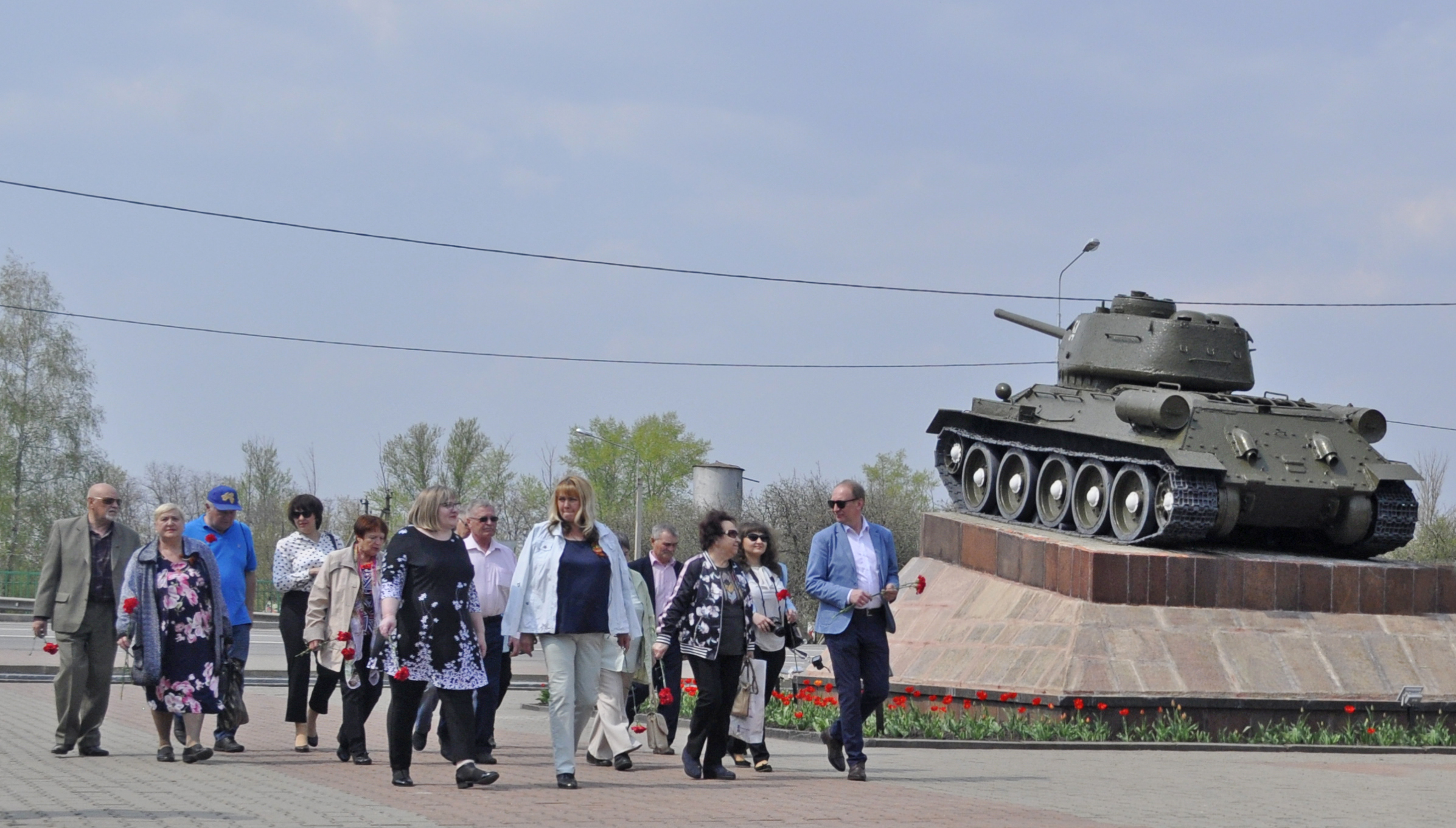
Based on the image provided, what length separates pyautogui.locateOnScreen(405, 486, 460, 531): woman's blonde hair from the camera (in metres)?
9.00

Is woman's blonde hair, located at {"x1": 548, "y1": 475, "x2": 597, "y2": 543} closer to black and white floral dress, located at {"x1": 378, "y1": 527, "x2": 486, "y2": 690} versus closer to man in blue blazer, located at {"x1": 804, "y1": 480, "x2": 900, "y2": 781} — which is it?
black and white floral dress, located at {"x1": 378, "y1": 527, "x2": 486, "y2": 690}

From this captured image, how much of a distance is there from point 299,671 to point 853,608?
3.70m

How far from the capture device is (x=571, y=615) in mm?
9234

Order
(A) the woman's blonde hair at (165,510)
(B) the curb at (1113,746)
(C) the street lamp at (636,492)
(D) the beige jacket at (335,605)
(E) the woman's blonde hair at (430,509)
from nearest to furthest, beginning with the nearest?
(E) the woman's blonde hair at (430,509) < (A) the woman's blonde hair at (165,510) < (D) the beige jacket at (335,605) < (B) the curb at (1113,746) < (C) the street lamp at (636,492)

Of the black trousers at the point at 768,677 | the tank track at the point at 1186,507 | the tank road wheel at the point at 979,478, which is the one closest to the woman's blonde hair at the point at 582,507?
the black trousers at the point at 768,677

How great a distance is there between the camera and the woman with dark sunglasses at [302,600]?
11.0 meters

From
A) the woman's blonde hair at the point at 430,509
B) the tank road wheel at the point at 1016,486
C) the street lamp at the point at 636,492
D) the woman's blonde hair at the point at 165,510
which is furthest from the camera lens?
the street lamp at the point at 636,492

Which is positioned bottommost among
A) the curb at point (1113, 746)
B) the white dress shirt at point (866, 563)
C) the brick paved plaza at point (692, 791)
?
the curb at point (1113, 746)

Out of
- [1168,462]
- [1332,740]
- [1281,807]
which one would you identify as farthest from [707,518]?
[1168,462]

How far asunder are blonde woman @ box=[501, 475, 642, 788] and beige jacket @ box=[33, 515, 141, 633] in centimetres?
298

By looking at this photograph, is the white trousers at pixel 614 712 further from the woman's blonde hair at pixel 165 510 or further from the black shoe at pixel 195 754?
the woman's blonde hair at pixel 165 510

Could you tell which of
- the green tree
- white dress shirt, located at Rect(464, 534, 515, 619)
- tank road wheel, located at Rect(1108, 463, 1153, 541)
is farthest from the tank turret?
the green tree

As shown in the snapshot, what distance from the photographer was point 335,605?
418 inches

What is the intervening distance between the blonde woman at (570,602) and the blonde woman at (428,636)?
0.42 metres
